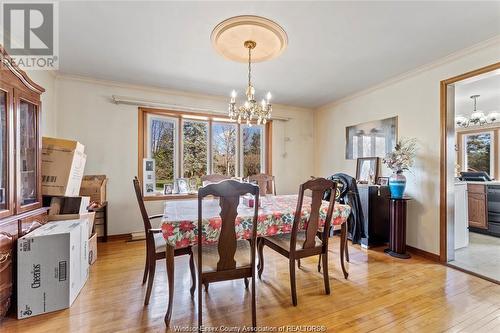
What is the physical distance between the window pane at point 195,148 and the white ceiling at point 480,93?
383 cm

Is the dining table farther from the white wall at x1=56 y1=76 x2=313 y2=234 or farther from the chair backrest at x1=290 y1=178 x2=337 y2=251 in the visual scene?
the white wall at x1=56 y1=76 x2=313 y2=234

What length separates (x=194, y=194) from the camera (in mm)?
4000

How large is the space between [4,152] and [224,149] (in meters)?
2.97

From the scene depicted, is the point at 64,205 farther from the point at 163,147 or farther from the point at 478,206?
the point at 478,206

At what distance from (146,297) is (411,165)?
346cm

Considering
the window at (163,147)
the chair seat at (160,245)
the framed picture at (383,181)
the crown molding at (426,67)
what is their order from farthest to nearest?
the window at (163,147), the framed picture at (383,181), the crown molding at (426,67), the chair seat at (160,245)

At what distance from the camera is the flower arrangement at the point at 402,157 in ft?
10.0

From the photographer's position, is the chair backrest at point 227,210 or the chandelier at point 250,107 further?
the chandelier at point 250,107

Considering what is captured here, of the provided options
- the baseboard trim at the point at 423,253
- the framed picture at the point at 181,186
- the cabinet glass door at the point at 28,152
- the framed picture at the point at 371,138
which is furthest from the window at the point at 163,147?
the baseboard trim at the point at 423,253

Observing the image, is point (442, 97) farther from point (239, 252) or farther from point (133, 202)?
point (133, 202)

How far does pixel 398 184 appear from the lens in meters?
2.99

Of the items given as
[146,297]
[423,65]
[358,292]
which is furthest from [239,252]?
[423,65]

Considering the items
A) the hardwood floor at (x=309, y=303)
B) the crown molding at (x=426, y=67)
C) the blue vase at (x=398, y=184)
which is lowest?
the hardwood floor at (x=309, y=303)

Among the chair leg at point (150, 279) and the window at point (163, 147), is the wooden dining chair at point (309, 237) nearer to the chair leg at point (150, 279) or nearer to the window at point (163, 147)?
the chair leg at point (150, 279)
